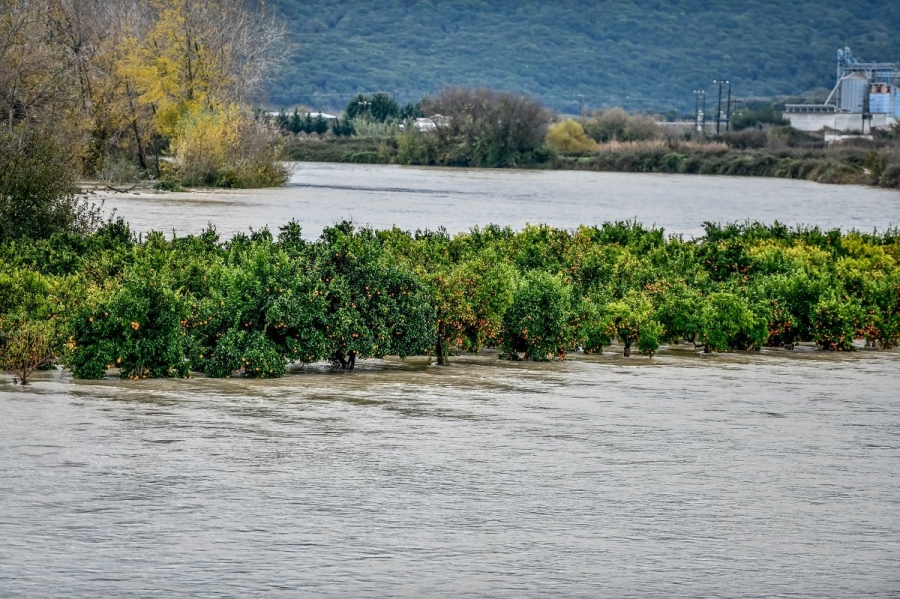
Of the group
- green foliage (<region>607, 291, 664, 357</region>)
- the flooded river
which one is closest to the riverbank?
the flooded river

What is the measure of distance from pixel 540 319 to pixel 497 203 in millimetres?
36794

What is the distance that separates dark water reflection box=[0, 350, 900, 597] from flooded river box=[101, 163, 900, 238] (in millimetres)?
13579

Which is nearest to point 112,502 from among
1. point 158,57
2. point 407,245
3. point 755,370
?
point 755,370

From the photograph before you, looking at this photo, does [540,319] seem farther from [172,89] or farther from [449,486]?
[172,89]

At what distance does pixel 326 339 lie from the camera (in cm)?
1377

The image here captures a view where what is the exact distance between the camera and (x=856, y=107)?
560 ft

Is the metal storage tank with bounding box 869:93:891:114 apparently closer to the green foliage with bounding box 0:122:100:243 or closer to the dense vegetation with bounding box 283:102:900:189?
the dense vegetation with bounding box 283:102:900:189

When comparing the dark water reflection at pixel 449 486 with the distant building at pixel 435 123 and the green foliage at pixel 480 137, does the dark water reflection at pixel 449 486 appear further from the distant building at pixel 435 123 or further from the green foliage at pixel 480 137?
the distant building at pixel 435 123

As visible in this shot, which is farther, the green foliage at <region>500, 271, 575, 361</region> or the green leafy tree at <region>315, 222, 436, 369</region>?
the green foliage at <region>500, 271, 575, 361</region>

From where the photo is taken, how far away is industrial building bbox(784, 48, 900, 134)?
148m

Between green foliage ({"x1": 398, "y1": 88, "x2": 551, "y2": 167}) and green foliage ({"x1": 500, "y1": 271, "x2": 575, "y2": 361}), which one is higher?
green foliage ({"x1": 398, "y1": 88, "x2": 551, "y2": 167})

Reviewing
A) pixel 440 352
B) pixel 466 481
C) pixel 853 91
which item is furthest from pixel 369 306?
pixel 853 91

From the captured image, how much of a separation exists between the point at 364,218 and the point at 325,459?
2920 centimetres

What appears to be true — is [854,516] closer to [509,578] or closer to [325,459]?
[509,578]
